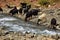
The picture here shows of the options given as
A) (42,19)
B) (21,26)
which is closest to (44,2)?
(42,19)

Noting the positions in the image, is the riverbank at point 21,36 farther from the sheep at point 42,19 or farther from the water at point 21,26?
the sheep at point 42,19

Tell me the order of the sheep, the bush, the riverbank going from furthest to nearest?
the bush → the sheep → the riverbank

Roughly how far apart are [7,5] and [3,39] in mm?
8623

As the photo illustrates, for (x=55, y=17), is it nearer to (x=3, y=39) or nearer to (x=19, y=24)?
(x=19, y=24)

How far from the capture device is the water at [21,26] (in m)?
14.3

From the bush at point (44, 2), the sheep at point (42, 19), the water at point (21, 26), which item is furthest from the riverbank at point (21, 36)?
the bush at point (44, 2)

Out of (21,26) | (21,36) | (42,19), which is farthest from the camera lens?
(42,19)

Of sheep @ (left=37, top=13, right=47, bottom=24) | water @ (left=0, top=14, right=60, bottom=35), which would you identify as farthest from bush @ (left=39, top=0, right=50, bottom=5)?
water @ (left=0, top=14, right=60, bottom=35)

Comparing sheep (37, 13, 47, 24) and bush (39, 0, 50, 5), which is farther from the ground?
bush (39, 0, 50, 5)

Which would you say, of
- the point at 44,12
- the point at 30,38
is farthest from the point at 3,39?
the point at 44,12

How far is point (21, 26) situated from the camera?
1547 centimetres

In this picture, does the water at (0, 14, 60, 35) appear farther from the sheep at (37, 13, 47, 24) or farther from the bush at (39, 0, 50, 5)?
the bush at (39, 0, 50, 5)

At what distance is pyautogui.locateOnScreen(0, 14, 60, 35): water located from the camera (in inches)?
564

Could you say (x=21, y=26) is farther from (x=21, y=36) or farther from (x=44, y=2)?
(x=44, y=2)
